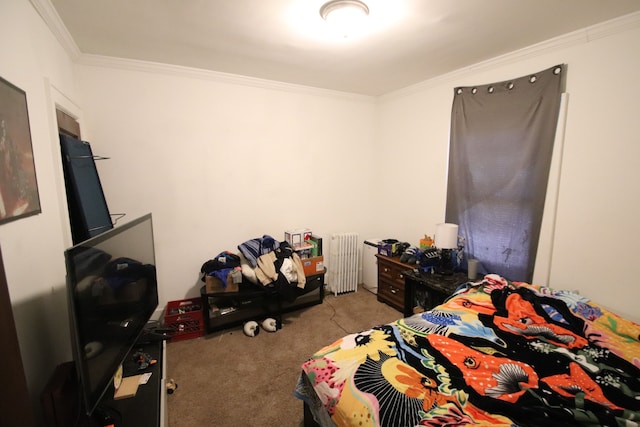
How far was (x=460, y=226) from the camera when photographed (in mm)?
2799

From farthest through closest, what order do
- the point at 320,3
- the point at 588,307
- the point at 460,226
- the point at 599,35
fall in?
the point at 460,226 → the point at 599,35 → the point at 588,307 → the point at 320,3

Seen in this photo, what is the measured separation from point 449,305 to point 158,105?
10.1 ft

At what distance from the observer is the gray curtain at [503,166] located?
218 centimetres

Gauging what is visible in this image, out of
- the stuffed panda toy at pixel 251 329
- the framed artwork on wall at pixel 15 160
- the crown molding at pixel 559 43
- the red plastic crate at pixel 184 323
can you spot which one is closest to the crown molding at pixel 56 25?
the framed artwork on wall at pixel 15 160

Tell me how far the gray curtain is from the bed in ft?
2.09

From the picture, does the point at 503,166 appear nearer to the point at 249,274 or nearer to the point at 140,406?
the point at 249,274

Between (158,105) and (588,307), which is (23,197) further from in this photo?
(588,307)

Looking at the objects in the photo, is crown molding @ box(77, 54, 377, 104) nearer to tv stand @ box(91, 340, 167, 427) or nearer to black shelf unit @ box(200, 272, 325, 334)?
black shelf unit @ box(200, 272, 325, 334)

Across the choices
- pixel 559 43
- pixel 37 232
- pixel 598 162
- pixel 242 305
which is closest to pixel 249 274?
pixel 242 305

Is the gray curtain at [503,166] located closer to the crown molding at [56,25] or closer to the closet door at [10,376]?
the closet door at [10,376]

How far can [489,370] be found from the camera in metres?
1.34

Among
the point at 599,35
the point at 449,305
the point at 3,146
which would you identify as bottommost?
the point at 449,305

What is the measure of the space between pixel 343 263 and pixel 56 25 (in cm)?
327

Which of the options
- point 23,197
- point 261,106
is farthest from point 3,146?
point 261,106
